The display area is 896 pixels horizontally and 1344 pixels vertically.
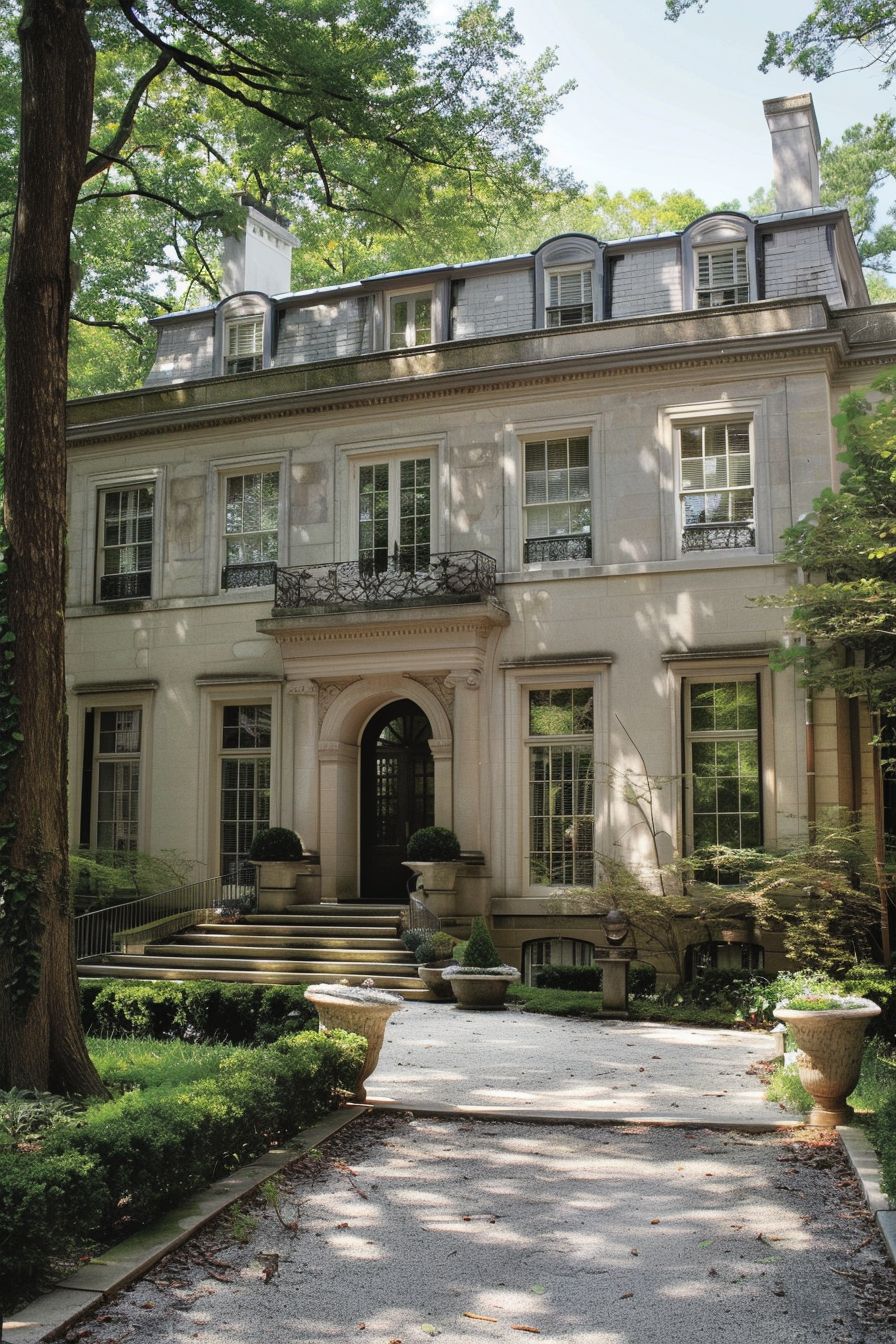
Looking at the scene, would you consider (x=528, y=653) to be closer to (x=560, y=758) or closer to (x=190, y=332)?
(x=560, y=758)

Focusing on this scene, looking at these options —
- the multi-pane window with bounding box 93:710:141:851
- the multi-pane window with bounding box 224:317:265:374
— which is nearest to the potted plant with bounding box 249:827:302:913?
the multi-pane window with bounding box 93:710:141:851

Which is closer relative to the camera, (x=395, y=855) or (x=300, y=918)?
(x=300, y=918)

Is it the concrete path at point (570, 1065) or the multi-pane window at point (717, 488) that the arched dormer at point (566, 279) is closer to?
the multi-pane window at point (717, 488)

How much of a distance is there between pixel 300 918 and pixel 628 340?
388 inches

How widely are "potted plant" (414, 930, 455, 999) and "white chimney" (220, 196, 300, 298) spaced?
42.8 ft

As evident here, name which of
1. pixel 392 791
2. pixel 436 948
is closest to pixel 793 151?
pixel 392 791

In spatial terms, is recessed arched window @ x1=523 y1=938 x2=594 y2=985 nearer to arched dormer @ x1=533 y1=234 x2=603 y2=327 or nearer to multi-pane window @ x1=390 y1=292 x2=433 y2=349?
arched dormer @ x1=533 y1=234 x2=603 y2=327

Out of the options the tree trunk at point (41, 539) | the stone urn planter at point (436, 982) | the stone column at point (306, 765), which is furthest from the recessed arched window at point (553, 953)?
the tree trunk at point (41, 539)

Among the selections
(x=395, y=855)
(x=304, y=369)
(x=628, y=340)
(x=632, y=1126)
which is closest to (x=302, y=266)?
(x=304, y=369)

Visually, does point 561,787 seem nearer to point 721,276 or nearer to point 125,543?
point 721,276

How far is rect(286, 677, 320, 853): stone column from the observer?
19.8 meters

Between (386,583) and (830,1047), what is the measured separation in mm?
12431

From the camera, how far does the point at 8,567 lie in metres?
8.48

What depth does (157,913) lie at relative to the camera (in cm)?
2028
